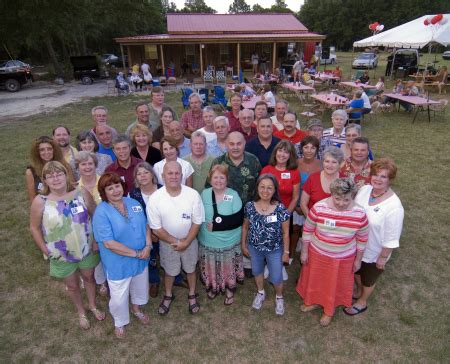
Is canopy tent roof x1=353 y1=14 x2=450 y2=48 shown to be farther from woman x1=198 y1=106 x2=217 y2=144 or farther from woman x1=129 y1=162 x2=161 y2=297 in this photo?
woman x1=129 y1=162 x2=161 y2=297

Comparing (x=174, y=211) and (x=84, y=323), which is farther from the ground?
(x=174, y=211)

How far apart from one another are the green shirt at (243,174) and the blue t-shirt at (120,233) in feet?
2.93

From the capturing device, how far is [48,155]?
342cm

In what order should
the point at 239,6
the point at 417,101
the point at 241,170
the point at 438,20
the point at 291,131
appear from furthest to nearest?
the point at 239,6 → the point at 438,20 → the point at 417,101 → the point at 291,131 → the point at 241,170

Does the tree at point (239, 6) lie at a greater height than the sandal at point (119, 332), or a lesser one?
greater

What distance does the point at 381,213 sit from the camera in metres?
2.81

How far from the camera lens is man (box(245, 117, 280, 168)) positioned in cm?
375

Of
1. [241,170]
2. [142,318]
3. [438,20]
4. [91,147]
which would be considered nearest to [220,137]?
[241,170]

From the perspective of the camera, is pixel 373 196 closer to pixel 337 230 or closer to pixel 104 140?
pixel 337 230

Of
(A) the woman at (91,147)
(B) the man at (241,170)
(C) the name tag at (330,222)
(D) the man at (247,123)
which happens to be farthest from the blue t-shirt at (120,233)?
(D) the man at (247,123)

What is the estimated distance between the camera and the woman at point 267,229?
9.62 feet

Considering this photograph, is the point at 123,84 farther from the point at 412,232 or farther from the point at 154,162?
the point at 412,232

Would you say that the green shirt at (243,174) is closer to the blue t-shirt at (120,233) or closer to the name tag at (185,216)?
the name tag at (185,216)

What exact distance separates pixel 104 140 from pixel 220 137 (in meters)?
1.63
